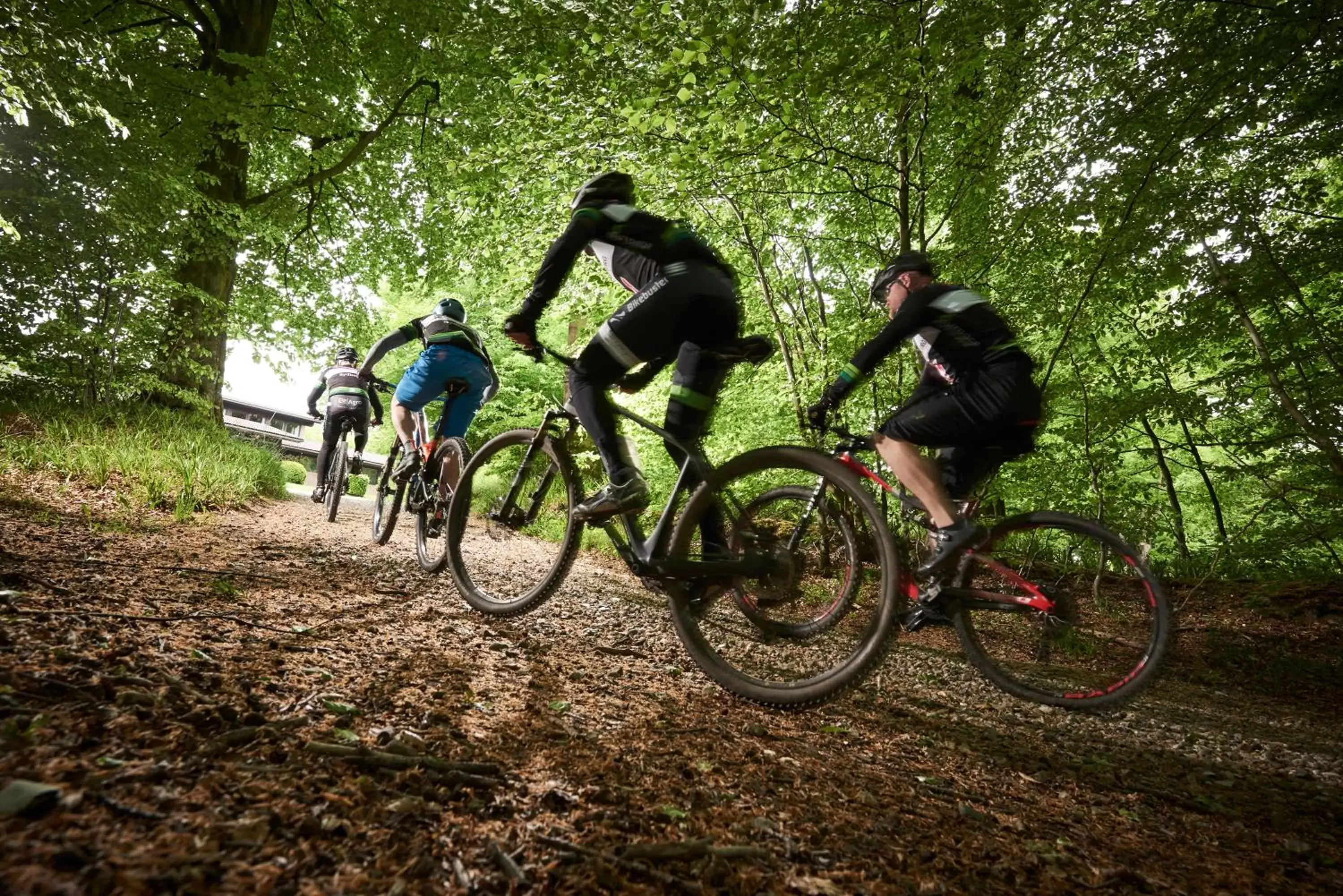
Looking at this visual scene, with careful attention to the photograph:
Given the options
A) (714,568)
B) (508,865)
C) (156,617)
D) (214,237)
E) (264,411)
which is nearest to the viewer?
(508,865)

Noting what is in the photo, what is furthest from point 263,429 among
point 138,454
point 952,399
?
point 952,399

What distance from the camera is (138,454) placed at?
523 centimetres

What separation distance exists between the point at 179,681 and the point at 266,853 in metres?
0.79

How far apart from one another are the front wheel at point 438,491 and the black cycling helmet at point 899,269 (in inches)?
131

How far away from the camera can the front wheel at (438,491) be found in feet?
14.2

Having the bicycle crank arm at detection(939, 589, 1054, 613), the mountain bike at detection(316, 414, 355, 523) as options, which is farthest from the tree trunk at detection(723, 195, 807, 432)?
the mountain bike at detection(316, 414, 355, 523)

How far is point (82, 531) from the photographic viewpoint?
10.3 ft

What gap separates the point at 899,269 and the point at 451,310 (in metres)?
3.60

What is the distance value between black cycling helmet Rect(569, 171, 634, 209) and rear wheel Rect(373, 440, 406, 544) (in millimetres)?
3678

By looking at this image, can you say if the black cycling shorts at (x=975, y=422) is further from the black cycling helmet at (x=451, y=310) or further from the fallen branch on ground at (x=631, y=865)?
the black cycling helmet at (x=451, y=310)

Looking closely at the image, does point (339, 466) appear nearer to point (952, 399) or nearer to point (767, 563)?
point (767, 563)

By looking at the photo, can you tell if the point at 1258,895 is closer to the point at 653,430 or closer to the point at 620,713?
the point at 620,713

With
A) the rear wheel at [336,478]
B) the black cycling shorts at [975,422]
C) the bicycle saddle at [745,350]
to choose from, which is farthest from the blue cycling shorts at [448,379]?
the black cycling shorts at [975,422]

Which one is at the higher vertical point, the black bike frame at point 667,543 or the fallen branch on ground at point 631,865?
the black bike frame at point 667,543
